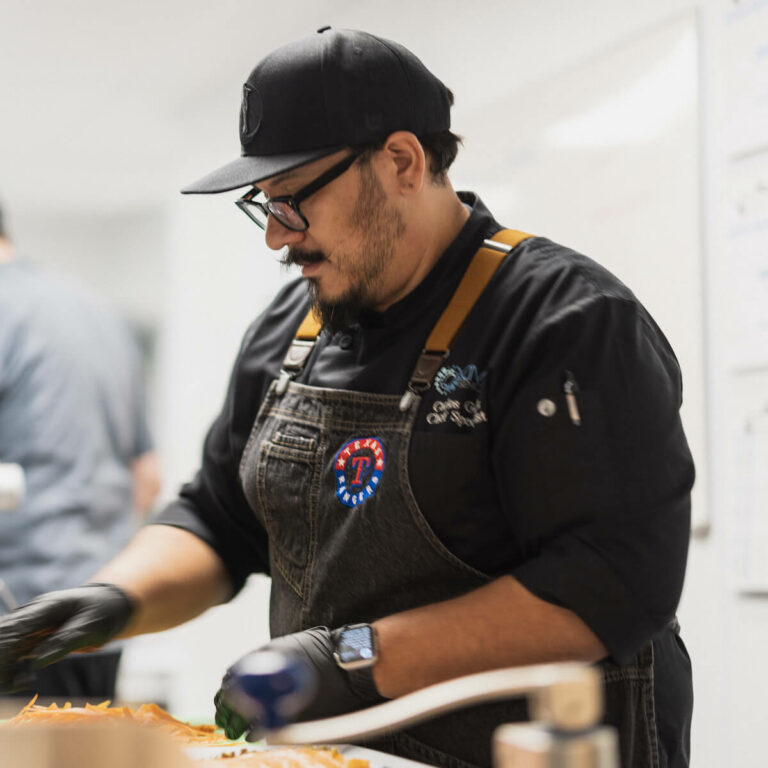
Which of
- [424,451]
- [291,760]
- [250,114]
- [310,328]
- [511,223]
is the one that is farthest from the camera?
[511,223]

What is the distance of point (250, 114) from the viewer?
4.28ft

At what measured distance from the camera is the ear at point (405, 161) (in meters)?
1.30

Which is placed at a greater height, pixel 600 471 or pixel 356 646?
pixel 600 471

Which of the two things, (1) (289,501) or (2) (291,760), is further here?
(1) (289,501)

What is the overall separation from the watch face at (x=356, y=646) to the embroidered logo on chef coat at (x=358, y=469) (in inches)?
7.6

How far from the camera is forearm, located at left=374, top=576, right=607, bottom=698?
104 cm

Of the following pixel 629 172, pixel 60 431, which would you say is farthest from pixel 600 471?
pixel 60 431

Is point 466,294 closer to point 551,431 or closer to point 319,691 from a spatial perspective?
point 551,431

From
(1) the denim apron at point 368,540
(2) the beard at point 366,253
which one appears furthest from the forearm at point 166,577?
(2) the beard at point 366,253

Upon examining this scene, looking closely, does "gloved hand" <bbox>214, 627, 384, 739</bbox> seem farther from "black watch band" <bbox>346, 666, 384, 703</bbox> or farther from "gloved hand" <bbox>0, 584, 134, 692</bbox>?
"gloved hand" <bbox>0, 584, 134, 692</bbox>

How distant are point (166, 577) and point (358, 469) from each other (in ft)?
1.20

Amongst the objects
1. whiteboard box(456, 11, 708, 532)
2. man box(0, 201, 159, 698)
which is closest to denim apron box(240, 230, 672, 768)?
whiteboard box(456, 11, 708, 532)

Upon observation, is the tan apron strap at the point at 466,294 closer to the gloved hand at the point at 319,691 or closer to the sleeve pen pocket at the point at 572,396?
the sleeve pen pocket at the point at 572,396

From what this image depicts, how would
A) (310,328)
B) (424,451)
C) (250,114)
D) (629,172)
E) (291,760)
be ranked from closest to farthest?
(291,760) < (424,451) < (250,114) < (310,328) < (629,172)
